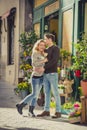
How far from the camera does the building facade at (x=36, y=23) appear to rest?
12.9 meters

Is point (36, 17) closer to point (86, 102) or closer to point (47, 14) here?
point (47, 14)

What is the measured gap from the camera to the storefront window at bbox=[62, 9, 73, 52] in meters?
13.3

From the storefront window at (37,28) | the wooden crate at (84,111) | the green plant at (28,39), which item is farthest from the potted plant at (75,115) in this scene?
the storefront window at (37,28)

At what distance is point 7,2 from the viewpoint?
73.2ft

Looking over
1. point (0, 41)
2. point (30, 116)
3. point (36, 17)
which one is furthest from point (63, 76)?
point (0, 41)

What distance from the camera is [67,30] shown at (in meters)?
13.6

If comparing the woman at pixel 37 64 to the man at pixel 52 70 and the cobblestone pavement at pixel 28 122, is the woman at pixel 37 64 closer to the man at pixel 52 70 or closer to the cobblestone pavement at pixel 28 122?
A: the man at pixel 52 70

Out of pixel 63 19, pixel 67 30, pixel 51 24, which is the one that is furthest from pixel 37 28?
pixel 67 30

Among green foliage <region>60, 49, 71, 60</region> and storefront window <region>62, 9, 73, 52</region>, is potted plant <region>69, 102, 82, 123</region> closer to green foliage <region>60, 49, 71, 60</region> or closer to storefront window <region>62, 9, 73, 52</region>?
green foliage <region>60, 49, 71, 60</region>

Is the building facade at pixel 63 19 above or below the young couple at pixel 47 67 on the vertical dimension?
above

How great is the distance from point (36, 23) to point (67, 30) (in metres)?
4.51

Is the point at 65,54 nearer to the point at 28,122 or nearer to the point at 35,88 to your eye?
the point at 35,88

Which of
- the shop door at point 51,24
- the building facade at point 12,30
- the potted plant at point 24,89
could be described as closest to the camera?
the potted plant at point 24,89

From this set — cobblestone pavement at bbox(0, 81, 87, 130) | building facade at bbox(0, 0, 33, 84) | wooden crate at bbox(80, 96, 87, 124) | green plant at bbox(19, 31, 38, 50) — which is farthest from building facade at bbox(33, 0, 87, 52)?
wooden crate at bbox(80, 96, 87, 124)
